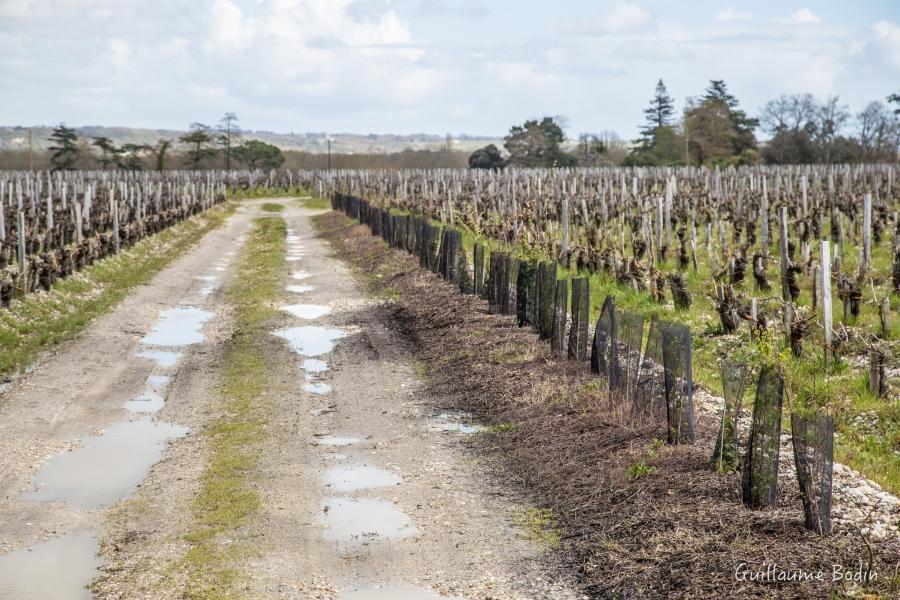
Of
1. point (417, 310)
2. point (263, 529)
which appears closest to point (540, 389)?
point (263, 529)

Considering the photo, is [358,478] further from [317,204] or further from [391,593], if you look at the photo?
[317,204]

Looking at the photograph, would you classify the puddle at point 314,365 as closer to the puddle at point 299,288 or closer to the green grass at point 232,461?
the green grass at point 232,461

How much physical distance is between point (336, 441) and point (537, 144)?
265 feet

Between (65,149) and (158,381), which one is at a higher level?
(65,149)

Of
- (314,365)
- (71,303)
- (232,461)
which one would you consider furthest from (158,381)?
(71,303)

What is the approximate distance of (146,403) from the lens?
11.3 m

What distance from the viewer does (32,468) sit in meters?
8.80

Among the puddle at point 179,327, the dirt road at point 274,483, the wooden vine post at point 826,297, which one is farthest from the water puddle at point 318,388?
the wooden vine post at point 826,297

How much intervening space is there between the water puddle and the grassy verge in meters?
3.95

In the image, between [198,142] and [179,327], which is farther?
[198,142]

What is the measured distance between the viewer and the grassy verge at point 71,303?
14.1m

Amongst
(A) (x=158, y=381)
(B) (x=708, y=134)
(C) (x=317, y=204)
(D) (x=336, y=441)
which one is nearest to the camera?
(D) (x=336, y=441)

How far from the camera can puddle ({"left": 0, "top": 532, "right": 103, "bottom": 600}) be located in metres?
6.18

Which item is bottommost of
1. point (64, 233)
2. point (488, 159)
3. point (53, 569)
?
point (53, 569)
